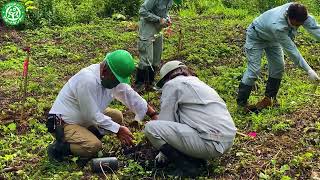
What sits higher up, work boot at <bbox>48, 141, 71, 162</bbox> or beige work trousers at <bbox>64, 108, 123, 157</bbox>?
beige work trousers at <bbox>64, 108, 123, 157</bbox>

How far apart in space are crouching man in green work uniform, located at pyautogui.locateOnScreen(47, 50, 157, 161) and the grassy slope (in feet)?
0.70

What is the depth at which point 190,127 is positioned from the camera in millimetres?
4625

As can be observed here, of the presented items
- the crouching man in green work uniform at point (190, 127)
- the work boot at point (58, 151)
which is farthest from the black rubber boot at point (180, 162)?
the work boot at point (58, 151)

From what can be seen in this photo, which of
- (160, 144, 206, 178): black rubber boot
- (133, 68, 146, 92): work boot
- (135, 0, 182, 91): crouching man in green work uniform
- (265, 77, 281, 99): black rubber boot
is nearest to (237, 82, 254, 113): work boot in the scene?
(265, 77, 281, 99): black rubber boot

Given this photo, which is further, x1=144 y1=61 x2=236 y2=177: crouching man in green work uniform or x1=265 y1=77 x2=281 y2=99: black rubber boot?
x1=265 y1=77 x2=281 y2=99: black rubber boot

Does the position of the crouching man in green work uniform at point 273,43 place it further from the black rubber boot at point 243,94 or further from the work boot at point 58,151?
the work boot at point 58,151

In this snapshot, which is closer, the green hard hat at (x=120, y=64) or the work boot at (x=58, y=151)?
the green hard hat at (x=120, y=64)

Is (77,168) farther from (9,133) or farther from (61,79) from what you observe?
(61,79)

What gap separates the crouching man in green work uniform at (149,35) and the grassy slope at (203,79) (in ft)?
1.57

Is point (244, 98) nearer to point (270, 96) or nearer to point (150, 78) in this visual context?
point (270, 96)

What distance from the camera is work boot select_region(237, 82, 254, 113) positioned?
269 inches

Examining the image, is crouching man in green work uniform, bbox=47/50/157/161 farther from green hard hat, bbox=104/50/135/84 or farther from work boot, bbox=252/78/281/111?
work boot, bbox=252/78/281/111

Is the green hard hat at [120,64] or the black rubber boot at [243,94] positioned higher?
the green hard hat at [120,64]

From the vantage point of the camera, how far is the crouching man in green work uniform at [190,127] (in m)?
4.55
